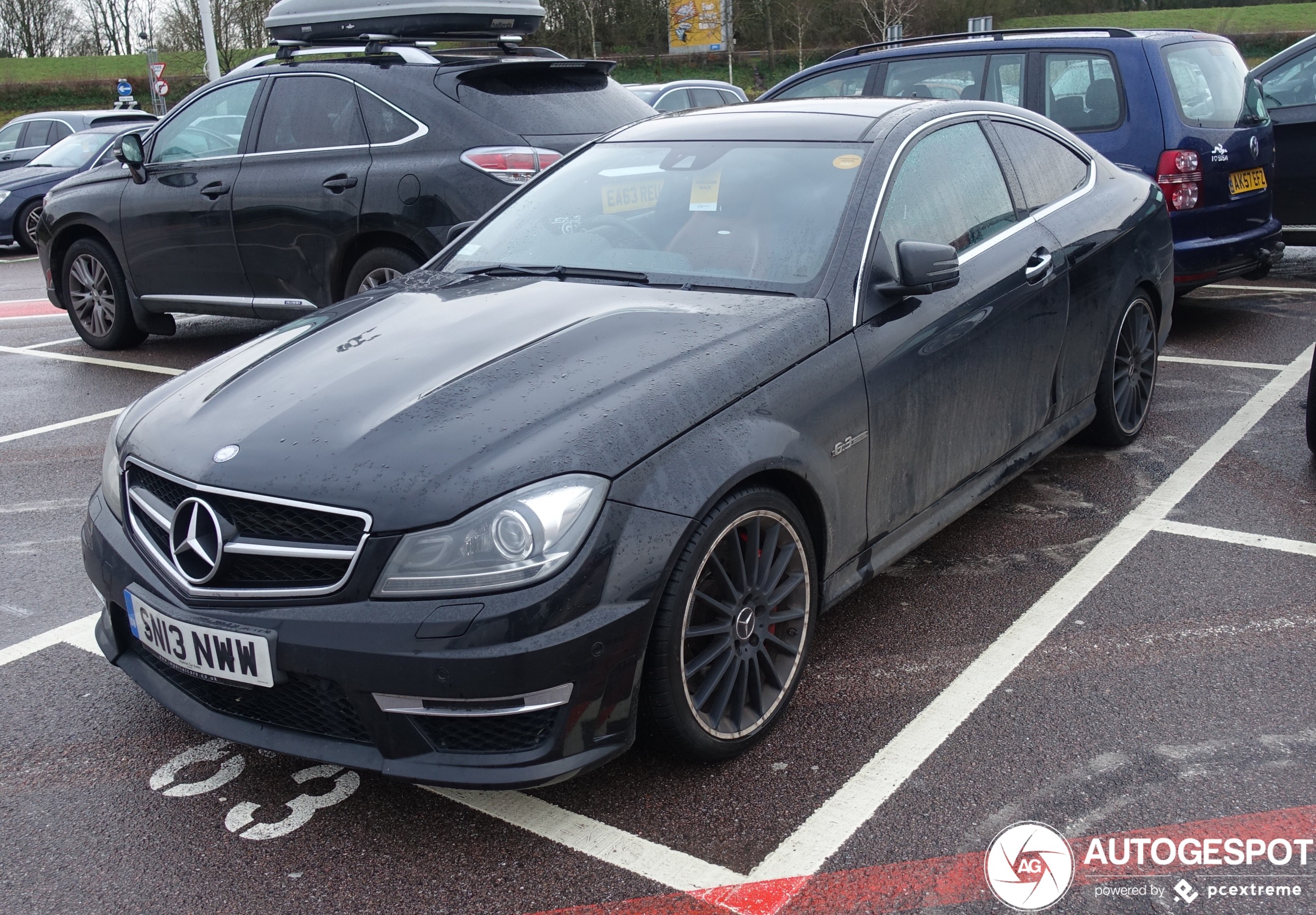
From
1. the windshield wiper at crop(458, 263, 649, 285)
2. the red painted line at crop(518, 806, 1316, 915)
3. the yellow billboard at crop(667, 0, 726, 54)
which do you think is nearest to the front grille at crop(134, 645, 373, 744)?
the red painted line at crop(518, 806, 1316, 915)

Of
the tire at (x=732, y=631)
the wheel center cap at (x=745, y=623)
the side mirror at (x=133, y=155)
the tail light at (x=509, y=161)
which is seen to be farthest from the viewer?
the side mirror at (x=133, y=155)

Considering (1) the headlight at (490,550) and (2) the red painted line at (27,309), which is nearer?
(1) the headlight at (490,550)

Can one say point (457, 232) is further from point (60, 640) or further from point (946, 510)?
point (946, 510)

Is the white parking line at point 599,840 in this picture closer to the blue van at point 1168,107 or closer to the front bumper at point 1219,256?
the blue van at point 1168,107

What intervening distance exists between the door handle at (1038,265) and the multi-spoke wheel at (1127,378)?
2.85ft

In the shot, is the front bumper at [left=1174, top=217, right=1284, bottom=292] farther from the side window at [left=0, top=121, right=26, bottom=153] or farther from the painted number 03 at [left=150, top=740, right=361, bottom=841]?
the side window at [left=0, top=121, right=26, bottom=153]

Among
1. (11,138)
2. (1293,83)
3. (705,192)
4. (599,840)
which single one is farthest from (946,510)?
(11,138)

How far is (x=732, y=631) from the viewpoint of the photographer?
2.98m

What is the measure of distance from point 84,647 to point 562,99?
4.40 m

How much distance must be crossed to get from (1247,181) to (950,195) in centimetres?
432

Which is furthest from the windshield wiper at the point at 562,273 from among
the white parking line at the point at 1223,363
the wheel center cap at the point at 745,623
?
the white parking line at the point at 1223,363

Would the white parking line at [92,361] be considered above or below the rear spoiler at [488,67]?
below

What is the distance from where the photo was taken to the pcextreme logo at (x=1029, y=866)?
2.56m

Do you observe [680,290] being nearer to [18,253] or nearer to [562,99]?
[562,99]
